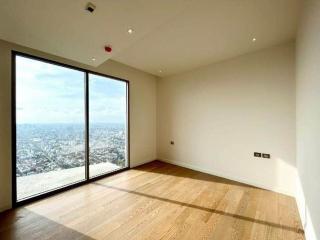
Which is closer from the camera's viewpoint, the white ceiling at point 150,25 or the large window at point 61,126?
the white ceiling at point 150,25

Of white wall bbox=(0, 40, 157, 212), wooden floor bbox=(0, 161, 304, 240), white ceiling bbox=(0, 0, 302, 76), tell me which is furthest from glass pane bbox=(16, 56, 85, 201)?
white ceiling bbox=(0, 0, 302, 76)

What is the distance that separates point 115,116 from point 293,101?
372 cm

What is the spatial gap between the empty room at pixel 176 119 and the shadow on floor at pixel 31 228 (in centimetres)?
2

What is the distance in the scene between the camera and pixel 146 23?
2.28m

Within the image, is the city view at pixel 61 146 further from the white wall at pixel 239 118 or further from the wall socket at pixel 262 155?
the wall socket at pixel 262 155

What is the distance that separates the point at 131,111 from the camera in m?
4.53

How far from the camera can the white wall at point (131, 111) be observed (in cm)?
245

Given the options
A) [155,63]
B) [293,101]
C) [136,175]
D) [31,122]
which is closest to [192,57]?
[155,63]

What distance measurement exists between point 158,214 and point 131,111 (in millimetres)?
2729

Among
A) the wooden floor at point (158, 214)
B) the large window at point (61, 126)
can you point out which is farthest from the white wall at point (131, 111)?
the wooden floor at point (158, 214)

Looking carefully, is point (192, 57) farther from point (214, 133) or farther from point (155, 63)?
point (214, 133)

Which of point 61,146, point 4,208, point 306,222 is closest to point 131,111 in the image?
point 61,146

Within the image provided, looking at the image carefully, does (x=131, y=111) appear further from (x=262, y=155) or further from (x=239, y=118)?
(x=262, y=155)

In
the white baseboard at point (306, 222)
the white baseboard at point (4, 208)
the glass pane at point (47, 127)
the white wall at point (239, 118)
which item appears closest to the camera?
the white baseboard at point (306, 222)
